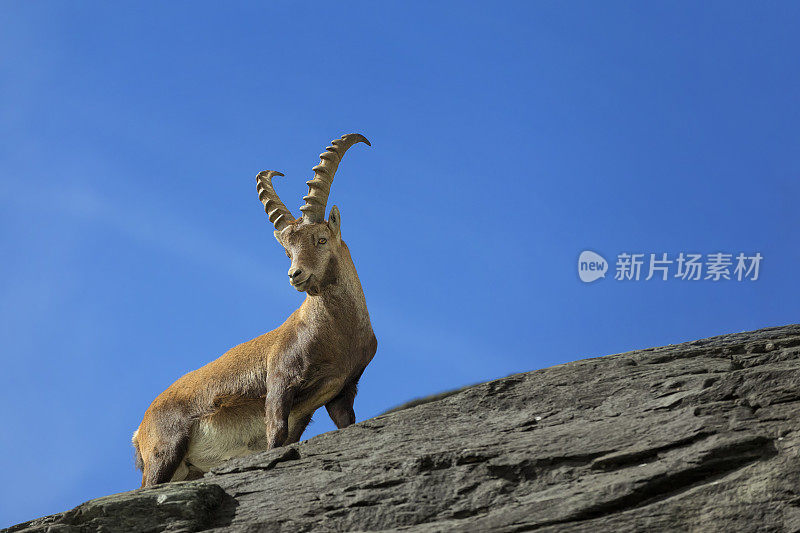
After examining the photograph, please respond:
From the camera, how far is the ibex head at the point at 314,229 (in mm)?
10570

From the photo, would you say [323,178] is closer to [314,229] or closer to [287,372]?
[314,229]

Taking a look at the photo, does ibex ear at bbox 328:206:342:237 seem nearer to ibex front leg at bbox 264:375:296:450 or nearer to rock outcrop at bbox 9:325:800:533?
ibex front leg at bbox 264:375:296:450

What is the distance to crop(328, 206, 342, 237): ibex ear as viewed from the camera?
36.2ft

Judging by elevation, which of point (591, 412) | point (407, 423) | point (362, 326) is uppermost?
point (362, 326)

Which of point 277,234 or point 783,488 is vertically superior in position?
point 277,234

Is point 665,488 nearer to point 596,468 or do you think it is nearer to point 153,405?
point 596,468

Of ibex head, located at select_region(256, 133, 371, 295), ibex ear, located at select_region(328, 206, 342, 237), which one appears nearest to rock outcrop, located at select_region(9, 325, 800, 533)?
ibex head, located at select_region(256, 133, 371, 295)

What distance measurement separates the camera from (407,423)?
371 inches

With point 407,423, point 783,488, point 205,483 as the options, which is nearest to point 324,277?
point 407,423

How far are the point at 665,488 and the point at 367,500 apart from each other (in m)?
2.56

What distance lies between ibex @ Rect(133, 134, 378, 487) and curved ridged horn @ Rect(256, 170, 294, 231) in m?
0.01

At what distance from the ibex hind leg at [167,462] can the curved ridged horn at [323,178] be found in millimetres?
3216

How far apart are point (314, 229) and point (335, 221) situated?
1.36ft

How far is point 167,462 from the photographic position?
11.1m
